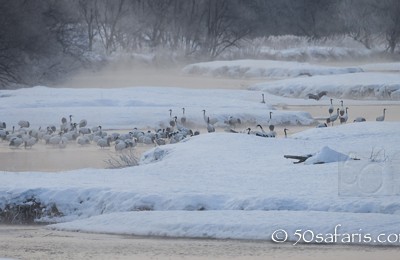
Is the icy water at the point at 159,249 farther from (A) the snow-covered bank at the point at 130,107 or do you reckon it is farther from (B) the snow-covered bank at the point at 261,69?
(B) the snow-covered bank at the point at 261,69

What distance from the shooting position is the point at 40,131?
25.9 metres

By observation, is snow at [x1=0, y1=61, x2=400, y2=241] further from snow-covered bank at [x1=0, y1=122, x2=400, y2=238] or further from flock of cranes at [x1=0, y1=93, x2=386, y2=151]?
flock of cranes at [x1=0, y1=93, x2=386, y2=151]

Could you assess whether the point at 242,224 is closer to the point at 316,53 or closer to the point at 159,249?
the point at 159,249

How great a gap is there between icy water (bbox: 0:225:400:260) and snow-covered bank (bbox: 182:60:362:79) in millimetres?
34899

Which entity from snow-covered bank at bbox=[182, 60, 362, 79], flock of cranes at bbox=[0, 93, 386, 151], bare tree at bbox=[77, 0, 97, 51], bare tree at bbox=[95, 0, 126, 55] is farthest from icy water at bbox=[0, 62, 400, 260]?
bare tree at bbox=[95, 0, 126, 55]

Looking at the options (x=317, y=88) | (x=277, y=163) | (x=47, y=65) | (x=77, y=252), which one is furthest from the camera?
(x=47, y=65)

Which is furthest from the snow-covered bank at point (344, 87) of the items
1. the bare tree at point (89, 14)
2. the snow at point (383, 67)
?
Answer: the bare tree at point (89, 14)

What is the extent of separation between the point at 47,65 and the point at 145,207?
30.3m

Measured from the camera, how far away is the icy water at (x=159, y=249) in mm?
12281

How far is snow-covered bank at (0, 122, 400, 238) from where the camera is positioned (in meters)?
13.3

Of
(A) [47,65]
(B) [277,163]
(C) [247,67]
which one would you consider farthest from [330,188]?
(C) [247,67]

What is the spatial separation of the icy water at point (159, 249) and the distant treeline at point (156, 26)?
2724cm

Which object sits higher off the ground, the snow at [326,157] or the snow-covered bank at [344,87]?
the snow-covered bank at [344,87]

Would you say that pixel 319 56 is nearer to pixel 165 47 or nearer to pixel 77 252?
pixel 165 47
